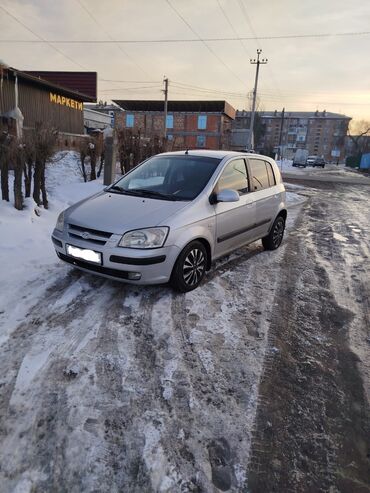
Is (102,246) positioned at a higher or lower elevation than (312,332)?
higher

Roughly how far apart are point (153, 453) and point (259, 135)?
3870 inches

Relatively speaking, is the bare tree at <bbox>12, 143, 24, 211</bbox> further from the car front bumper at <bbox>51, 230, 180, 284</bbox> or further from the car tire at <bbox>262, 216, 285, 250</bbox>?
the car tire at <bbox>262, 216, 285, 250</bbox>

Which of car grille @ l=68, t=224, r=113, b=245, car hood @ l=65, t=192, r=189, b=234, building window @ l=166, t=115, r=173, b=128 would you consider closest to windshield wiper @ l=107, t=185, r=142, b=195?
car hood @ l=65, t=192, r=189, b=234

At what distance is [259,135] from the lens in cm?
9375

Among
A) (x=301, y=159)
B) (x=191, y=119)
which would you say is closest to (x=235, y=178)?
(x=301, y=159)

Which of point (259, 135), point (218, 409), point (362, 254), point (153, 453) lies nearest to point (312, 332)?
point (218, 409)

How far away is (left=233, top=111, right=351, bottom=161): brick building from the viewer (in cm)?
11212

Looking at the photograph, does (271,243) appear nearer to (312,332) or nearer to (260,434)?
(312,332)

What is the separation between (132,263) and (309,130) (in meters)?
126

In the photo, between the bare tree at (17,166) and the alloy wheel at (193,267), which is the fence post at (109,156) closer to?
the bare tree at (17,166)

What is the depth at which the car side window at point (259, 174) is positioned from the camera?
5598 millimetres

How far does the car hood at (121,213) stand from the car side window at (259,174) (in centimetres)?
182

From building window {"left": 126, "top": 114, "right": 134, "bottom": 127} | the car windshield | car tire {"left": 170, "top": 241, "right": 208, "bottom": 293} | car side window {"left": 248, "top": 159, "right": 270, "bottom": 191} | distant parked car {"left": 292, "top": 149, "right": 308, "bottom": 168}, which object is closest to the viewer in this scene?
car tire {"left": 170, "top": 241, "right": 208, "bottom": 293}

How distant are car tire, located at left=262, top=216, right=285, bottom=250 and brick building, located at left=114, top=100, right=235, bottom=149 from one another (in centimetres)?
4585
